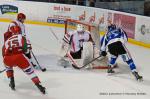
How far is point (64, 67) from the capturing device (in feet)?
26.3

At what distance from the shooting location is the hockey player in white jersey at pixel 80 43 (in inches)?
310

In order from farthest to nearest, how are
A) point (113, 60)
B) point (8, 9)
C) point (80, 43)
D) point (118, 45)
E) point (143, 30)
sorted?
point (8, 9) < point (143, 30) < point (80, 43) < point (113, 60) < point (118, 45)

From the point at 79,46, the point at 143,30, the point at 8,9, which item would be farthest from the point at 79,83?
the point at 8,9

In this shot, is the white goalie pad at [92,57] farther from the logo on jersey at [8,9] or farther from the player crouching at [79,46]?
the logo on jersey at [8,9]

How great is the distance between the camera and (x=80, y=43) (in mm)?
8000

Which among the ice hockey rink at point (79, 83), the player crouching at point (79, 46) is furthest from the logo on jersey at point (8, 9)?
the player crouching at point (79, 46)

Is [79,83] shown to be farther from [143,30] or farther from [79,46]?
[143,30]

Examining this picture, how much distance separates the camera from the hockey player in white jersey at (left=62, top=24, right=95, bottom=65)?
7879mm

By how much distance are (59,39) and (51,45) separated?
54 centimetres

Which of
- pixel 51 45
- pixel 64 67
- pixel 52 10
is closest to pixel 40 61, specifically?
pixel 64 67

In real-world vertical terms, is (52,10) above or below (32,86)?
above

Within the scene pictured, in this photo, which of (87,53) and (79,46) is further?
(79,46)

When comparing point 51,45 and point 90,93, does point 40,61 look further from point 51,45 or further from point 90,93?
point 90,93

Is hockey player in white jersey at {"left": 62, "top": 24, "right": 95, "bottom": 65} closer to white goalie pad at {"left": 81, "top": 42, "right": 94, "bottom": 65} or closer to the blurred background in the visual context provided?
white goalie pad at {"left": 81, "top": 42, "right": 94, "bottom": 65}
